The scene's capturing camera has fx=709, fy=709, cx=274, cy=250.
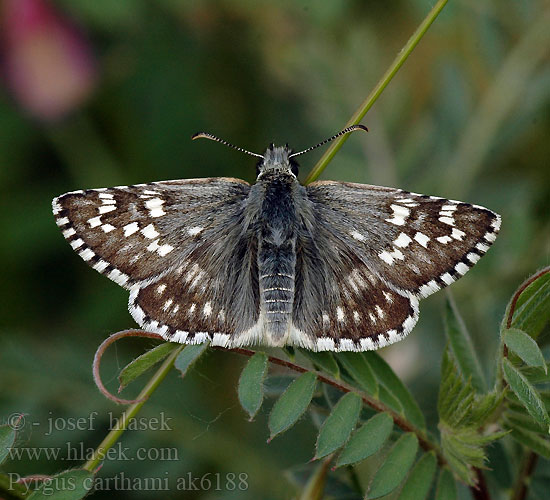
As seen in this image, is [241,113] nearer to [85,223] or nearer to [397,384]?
[85,223]

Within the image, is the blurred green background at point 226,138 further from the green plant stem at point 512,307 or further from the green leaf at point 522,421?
the green plant stem at point 512,307

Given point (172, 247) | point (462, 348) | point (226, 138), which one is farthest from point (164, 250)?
point (226, 138)

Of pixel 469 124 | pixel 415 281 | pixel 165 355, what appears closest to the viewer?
pixel 165 355

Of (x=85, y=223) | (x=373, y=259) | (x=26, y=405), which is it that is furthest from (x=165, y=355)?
(x=26, y=405)

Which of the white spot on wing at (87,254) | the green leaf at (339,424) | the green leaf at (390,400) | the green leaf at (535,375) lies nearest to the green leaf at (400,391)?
the green leaf at (390,400)

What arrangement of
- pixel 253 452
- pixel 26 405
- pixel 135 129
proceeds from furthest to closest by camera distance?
pixel 135 129, pixel 253 452, pixel 26 405

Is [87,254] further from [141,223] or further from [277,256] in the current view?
[277,256]
